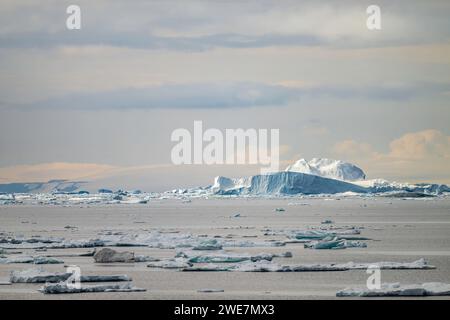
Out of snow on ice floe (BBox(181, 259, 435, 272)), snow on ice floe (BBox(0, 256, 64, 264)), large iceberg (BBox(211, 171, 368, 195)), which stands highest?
large iceberg (BBox(211, 171, 368, 195))

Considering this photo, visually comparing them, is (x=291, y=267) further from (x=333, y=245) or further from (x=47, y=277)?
(x=333, y=245)

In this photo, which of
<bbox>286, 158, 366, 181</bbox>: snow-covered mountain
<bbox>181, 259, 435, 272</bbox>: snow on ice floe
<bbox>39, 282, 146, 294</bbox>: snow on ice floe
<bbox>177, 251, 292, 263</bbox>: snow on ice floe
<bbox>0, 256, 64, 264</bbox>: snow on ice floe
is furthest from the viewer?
<bbox>286, 158, 366, 181</bbox>: snow-covered mountain

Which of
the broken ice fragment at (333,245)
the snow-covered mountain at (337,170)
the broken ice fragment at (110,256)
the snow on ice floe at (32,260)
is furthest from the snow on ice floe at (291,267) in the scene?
the snow-covered mountain at (337,170)

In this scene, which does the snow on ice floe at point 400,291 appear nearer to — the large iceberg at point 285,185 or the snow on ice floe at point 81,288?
the snow on ice floe at point 81,288

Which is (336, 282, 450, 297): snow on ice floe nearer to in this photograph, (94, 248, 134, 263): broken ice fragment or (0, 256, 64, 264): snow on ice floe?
(94, 248, 134, 263): broken ice fragment

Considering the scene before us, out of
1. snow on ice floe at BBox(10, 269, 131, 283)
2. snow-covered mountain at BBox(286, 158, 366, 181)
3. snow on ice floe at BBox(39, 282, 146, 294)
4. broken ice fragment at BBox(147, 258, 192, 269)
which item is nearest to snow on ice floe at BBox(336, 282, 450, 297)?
snow on ice floe at BBox(39, 282, 146, 294)

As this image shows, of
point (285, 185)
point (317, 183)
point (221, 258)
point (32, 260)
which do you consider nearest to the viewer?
point (221, 258)

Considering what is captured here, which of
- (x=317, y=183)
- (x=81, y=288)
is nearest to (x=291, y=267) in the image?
(x=81, y=288)

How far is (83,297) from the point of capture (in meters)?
23.6

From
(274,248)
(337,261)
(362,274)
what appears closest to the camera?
(362,274)

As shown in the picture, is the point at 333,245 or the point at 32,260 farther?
the point at 333,245
